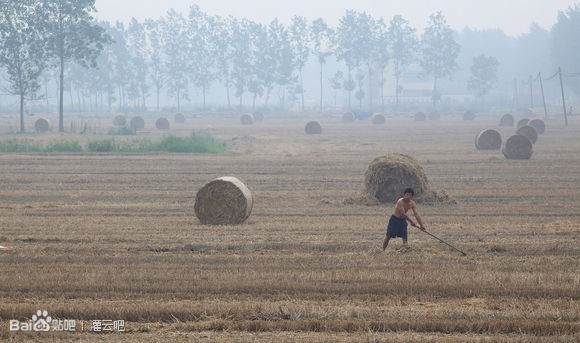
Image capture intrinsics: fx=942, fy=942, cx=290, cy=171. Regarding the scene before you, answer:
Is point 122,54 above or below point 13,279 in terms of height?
above

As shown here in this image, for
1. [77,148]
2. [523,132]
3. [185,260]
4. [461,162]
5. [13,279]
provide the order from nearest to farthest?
[13,279] → [185,260] → [461,162] → [77,148] → [523,132]

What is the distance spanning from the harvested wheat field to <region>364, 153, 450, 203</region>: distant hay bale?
14.3 inches

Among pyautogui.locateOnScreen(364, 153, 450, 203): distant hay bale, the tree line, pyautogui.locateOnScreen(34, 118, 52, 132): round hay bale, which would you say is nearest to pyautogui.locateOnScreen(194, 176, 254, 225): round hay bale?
pyautogui.locateOnScreen(364, 153, 450, 203): distant hay bale

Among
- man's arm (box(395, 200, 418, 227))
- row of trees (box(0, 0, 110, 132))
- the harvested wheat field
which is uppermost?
row of trees (box(0, 0, 110, 132))

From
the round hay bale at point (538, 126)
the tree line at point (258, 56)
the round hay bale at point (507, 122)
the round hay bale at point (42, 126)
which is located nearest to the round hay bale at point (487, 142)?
the round hay bale at point (538, 126)

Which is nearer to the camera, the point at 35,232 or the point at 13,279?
the point at 13,279

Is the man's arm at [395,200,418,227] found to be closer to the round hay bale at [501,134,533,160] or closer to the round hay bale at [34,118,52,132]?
the round hay bale at [501,134,533,160]

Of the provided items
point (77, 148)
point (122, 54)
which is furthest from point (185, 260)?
point (122, 54)

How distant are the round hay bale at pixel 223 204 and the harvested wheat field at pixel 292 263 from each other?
0.45 meters

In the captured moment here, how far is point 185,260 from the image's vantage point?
15.5 meters

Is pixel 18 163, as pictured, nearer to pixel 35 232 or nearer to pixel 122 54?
pixel 35 232

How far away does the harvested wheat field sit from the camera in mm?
11141

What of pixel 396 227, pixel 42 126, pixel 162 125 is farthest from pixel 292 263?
pixel 162 125

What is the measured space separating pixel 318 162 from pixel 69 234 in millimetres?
20089
